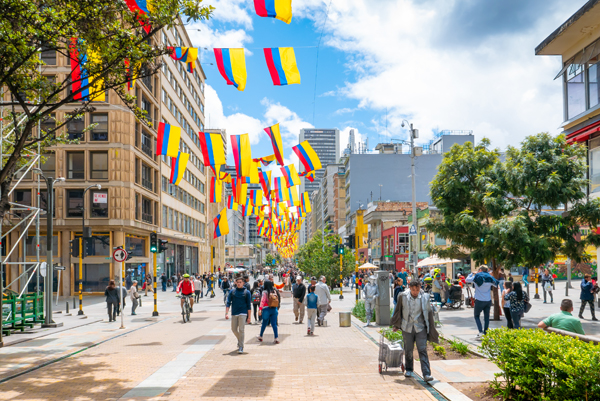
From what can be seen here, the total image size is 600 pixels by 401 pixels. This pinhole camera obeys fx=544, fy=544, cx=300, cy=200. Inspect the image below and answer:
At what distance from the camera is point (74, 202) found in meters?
39.2

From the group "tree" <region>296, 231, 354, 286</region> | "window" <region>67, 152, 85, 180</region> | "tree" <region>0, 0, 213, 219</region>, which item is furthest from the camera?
"window" <region>67, 152, 85, 180</region>

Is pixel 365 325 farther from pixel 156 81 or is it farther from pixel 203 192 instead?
pixel 203 192

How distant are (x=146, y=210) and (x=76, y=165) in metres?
7.55

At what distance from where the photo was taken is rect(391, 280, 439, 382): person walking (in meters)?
8.88

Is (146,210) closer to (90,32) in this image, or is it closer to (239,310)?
(90,32)

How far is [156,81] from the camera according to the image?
4731cm

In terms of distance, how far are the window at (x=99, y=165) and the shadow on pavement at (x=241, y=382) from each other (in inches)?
1294

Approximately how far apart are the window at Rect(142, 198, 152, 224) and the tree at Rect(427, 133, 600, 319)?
100 feet

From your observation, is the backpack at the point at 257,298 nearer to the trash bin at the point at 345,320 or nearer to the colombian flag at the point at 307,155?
the trash bin at the point at 345,320

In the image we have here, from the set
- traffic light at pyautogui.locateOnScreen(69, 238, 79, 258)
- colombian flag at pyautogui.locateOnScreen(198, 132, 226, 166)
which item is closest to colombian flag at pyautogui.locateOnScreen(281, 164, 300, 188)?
colombian flag at pyautogui.locateOnScreen(198, 132, 226, 166)

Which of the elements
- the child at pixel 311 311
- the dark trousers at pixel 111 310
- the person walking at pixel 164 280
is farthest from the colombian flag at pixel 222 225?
the child at pixel 311 311

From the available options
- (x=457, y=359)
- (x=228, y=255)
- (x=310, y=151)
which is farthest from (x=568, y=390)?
(x=228, y=255)

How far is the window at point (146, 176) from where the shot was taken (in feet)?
145

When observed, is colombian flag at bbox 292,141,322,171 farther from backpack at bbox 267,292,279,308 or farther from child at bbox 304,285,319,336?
backpack at bbox 267,292,279,308
